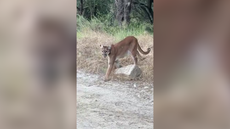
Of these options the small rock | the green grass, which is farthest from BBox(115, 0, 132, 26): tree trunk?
the small rock

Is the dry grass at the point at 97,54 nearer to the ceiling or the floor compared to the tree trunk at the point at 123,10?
nearer to the floor

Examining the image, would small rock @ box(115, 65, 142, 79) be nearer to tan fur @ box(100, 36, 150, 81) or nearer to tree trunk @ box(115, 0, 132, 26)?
tan fur @ box(100, 36, 150, 81)

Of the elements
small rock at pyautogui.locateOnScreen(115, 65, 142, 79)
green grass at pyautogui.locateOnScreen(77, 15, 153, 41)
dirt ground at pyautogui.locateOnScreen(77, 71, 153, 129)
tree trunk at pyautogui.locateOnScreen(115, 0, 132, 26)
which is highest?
tree trunk at pyautogui.locateOnScreen(115, 0, 132, 26)

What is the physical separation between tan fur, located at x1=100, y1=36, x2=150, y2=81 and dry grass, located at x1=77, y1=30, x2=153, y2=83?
20 mm

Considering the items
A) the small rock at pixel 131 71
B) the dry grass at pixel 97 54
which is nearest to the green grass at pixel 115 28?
the dry grass at pixel 97 54

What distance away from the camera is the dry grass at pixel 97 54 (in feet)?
3.37

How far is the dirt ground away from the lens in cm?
102

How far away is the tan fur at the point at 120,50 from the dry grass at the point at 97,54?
0.02 meters

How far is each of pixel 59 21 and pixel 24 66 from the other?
248 mm

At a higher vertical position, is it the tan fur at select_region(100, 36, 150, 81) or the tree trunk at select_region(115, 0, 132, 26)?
the tree trunk at select_region(115, 0, 132, 26)

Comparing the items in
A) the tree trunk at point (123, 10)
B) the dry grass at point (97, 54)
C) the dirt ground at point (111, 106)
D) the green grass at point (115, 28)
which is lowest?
the dirt ground at point (111, 106)

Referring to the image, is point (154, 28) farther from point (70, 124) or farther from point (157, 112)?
point (70, 124)

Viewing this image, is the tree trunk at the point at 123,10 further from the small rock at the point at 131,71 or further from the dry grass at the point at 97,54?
the small rock at the point at 131,71

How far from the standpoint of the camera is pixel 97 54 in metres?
1.05
